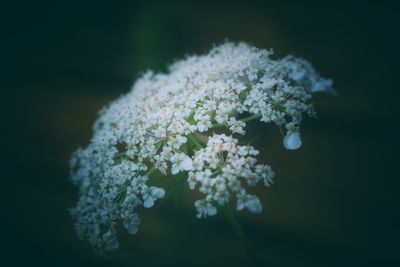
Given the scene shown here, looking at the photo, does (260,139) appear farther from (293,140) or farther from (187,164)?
(187,164)

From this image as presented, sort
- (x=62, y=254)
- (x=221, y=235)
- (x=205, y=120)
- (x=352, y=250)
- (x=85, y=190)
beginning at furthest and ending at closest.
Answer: (x=62, y=254), (x=221, y=235), (x=352, y=250), (x=85, y=190), (x=205, y=120)

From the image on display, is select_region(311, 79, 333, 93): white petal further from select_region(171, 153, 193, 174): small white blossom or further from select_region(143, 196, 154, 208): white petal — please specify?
select_region(143, 196, 154, 208): white petal

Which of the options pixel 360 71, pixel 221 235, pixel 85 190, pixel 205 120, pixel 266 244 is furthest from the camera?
pixel 221 235

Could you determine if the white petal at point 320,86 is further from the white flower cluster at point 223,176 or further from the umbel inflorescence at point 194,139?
the white flower cluster at point 223,176

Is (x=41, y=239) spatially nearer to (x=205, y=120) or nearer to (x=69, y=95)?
(x=69, y=95)

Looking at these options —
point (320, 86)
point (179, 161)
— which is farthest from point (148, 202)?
point (320, 86)

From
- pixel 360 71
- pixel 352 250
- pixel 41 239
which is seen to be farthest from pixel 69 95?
pixel 352 250

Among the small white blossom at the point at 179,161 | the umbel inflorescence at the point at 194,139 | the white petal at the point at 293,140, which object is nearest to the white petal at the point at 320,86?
the umbel inflorescence at the point at 194,139

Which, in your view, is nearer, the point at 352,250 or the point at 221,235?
the point at 352,250
